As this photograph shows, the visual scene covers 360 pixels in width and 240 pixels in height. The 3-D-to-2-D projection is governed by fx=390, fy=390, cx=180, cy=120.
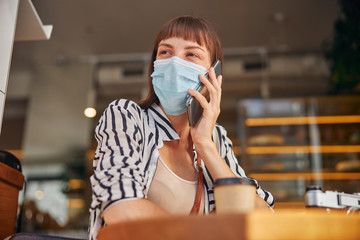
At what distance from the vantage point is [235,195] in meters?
0.75

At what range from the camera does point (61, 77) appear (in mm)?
6258

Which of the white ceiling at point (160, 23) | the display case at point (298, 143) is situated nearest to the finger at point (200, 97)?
the white ceiling at point (160, 23)

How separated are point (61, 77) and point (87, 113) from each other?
0.77 metres

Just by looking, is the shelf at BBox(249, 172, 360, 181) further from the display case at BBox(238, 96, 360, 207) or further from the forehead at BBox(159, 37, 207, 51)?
the forehead at BBox(159, 37, 207, 51)

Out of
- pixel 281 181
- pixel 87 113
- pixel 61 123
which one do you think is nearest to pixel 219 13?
pixel 281 181

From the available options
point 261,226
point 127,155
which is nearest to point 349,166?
point 127,155

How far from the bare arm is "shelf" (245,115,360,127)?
12.8 feet

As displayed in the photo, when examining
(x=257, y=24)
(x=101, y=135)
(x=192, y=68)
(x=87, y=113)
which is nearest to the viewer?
(x=101, y=135)

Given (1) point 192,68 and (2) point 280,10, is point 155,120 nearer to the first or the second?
(1) point 192,68

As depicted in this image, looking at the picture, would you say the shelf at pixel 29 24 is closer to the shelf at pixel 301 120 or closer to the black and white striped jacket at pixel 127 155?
the black and white striped jacket at pixel 127 155

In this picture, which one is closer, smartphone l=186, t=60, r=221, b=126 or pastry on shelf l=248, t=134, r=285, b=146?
smartphone l=186, t=60, r=221, b=126

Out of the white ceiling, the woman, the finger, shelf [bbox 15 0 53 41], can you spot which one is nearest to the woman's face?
the woman

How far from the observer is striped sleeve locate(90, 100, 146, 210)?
89 cm

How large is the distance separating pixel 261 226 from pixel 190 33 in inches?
35.4
